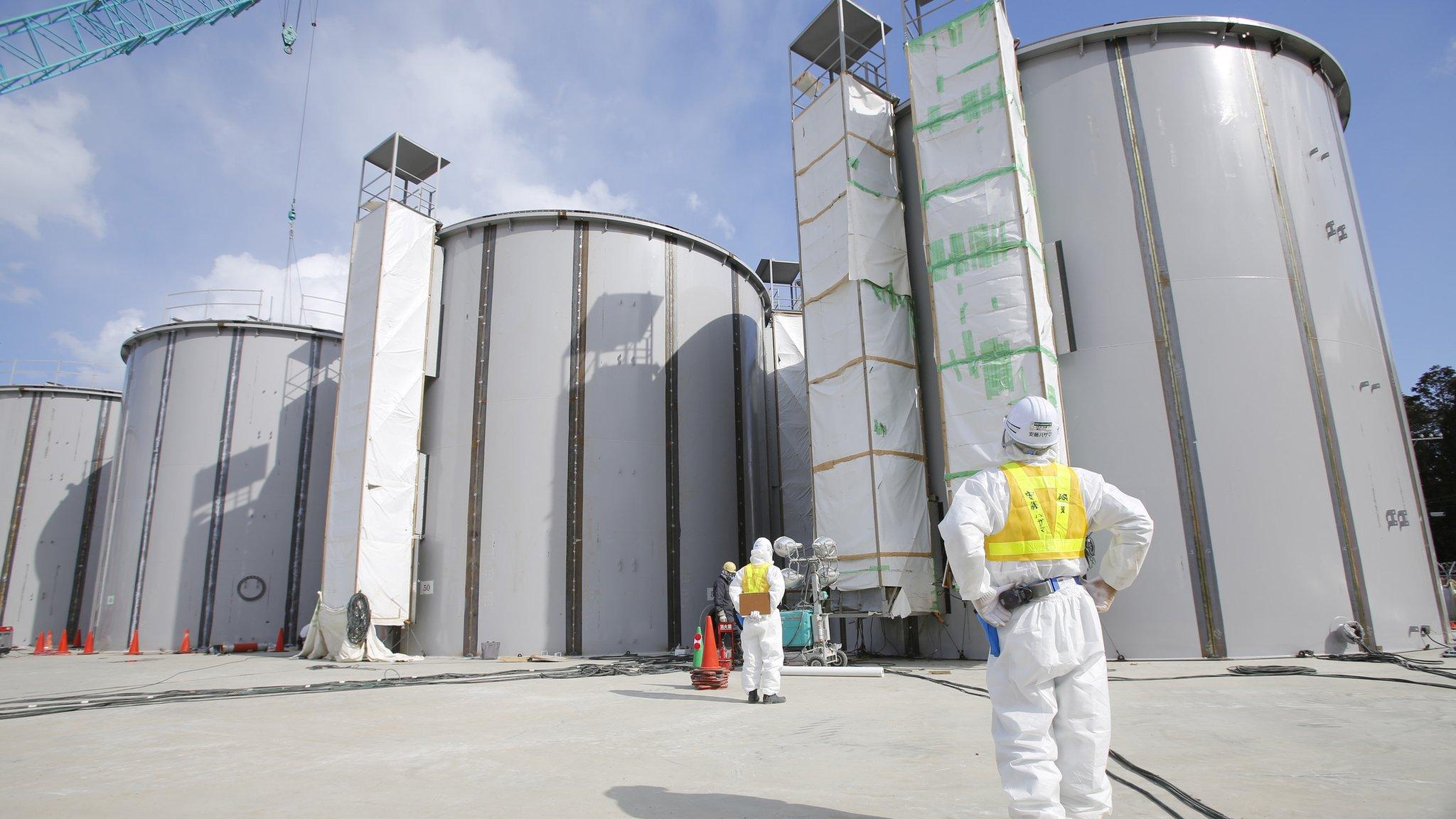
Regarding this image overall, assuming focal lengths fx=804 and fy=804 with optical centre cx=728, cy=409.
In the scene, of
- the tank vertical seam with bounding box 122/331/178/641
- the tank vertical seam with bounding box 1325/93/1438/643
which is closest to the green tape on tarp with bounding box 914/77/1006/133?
the tank vertical seam with bounding box 1325/93/1438/643

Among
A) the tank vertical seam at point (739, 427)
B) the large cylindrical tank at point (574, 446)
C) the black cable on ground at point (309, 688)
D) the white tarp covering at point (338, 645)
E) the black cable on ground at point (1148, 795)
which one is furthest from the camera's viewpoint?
the tank vertical seam at point (739, 427)

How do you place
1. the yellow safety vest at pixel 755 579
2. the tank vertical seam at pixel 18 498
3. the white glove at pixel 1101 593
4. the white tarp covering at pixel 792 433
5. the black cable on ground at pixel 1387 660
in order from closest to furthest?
the white glove at pixel 1101 593, the black cable on ground at pixel 1387 660, the yellow safety vest at pixel 755 579, the white tarp covering at pixel 792 433, the tank vertical seam at pixel 18 498

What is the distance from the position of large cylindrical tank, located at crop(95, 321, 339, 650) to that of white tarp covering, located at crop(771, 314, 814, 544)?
1331 centimetres

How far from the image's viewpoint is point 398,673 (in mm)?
13297

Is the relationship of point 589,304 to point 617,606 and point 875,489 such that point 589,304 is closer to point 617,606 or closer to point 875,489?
point 617,606

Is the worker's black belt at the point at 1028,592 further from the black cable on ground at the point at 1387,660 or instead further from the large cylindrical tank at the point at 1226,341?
the large cylindrical tank at the point at 1226,341

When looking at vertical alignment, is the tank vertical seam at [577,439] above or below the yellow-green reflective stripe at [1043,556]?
above

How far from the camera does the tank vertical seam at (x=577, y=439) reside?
1736cm

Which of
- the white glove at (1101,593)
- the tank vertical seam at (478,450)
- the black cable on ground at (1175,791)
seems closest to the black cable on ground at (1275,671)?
the black cable on ground at (1175,791)

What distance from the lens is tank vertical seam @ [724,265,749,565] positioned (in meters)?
20.0

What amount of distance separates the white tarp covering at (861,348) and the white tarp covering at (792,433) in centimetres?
565

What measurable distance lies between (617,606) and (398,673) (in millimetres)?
5316

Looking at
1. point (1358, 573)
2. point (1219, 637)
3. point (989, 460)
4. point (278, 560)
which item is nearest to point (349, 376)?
point (278, 560)

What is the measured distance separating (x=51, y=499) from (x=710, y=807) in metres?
31.7
